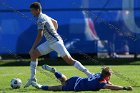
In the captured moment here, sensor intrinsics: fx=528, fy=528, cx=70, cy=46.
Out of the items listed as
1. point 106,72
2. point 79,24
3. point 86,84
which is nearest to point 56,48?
point 86,84

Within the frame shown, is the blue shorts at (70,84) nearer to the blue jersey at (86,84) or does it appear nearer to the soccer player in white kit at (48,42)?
the blue jersey at (86,84)

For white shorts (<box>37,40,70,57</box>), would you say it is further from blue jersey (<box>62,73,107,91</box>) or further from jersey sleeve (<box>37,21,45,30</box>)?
blue jersey (<box>62,73,107,91</box>)

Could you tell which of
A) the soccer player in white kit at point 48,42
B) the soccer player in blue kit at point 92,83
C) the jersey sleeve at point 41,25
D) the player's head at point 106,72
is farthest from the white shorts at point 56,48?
the player's head at point 106,72

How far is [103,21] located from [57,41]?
17.5 metres

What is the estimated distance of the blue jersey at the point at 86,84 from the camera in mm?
11461

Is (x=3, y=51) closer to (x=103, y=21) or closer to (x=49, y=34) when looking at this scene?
(x=103, y=21)

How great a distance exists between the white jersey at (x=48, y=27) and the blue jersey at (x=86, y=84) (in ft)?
4.80

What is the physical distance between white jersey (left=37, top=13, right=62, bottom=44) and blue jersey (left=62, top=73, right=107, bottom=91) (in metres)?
1.46

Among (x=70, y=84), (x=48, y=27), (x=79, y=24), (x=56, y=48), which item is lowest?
(x=79, y=24)

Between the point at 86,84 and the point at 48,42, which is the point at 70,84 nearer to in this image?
the point at 86,84

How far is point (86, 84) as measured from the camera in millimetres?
11648

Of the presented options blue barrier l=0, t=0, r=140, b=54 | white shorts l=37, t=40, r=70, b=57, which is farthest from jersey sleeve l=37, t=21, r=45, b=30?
blue barrier l=0, t=0, r=140, b=54

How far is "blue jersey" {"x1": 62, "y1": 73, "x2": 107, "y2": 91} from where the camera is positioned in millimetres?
11461

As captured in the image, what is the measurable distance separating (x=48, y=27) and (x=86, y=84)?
198 cm
